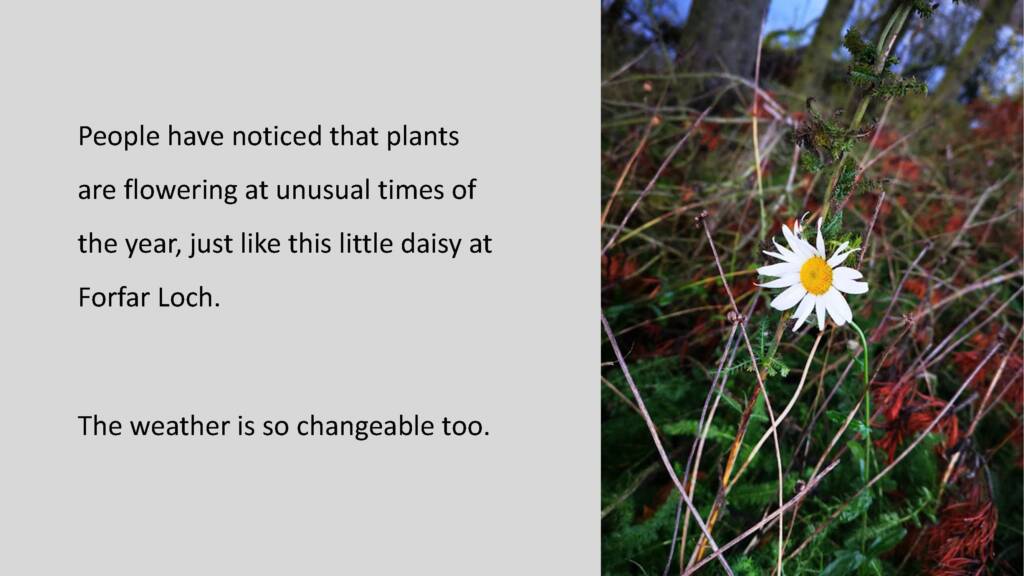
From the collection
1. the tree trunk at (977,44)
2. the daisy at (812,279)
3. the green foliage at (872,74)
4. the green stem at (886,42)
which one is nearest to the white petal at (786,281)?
the daisy at (812,279)

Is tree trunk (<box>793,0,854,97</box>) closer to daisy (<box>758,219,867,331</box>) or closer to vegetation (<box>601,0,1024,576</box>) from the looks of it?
vegetation (<box>601,0,1024,576</box>)

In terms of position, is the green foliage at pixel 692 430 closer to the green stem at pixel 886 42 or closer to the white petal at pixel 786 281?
the white petal at pixel 786 281

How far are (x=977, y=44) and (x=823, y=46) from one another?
198 centimetres

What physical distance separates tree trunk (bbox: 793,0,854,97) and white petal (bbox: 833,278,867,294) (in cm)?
264

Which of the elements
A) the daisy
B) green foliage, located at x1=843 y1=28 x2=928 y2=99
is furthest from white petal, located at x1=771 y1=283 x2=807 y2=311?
green foliage, located at x1=843 y1=28 x2=928 y2=99

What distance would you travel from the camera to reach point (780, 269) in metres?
1.08

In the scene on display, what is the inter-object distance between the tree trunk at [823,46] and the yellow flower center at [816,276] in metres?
2.63

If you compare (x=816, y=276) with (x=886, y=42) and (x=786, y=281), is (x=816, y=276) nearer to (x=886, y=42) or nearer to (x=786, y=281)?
(x=786, y=281)

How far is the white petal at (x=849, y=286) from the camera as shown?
1065 mm

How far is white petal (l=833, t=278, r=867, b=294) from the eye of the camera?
107 cm

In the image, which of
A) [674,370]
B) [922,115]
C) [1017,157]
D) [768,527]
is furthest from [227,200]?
[922,115]

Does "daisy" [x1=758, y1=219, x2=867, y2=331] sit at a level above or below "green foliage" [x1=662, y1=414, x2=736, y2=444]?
above

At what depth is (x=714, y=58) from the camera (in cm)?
304

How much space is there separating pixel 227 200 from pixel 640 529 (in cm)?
91
